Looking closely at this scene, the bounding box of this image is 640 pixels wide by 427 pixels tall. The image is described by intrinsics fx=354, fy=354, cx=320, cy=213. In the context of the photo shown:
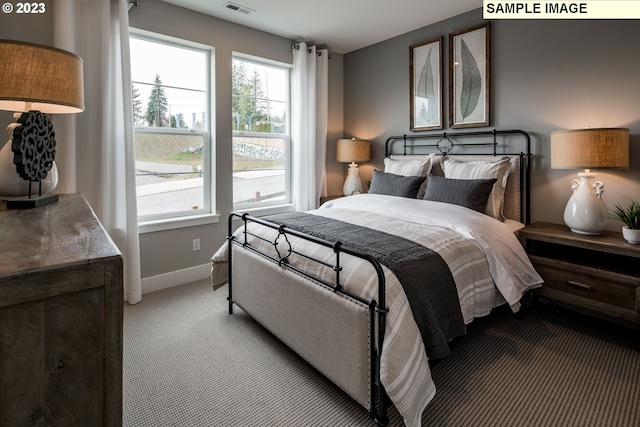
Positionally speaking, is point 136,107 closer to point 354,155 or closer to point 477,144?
point 354,155

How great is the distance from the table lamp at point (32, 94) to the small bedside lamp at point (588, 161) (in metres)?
3.02

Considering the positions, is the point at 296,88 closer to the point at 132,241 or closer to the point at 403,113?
the point at 403,113

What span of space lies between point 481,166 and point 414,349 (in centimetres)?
210

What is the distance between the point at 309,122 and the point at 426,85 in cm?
140

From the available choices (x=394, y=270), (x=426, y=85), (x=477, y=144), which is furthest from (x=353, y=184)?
(x=394, y=270)

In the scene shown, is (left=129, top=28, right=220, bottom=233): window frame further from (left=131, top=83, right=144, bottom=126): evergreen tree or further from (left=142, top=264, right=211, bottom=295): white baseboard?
(left=142, top=264, right=211, bottom=295): white baseboard

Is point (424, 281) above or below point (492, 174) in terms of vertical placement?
below

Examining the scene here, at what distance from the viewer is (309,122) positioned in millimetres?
4328

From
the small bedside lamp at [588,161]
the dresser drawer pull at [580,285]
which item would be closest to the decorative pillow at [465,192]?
the small bedside lamp at [588,161]

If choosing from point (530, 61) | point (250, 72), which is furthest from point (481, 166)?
point (250, 72)

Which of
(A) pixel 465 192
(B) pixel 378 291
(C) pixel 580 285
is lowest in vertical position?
(C) pixel 580 285

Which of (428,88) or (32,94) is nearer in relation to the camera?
(32,94)

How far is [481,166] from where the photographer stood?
3100 mm

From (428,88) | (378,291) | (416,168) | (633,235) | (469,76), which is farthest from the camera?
(428,88)
